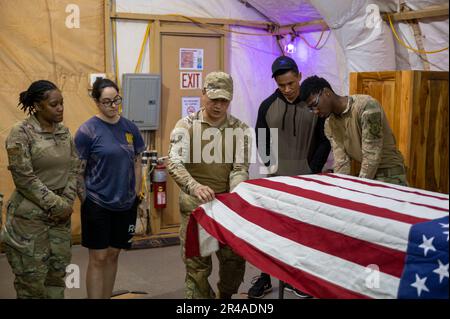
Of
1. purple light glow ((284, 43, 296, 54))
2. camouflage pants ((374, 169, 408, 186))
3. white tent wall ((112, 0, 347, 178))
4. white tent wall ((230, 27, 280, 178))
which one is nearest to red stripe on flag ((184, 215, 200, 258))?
camouflage pants ((374, 169, 408, 186))

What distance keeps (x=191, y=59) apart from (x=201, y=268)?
109 inches

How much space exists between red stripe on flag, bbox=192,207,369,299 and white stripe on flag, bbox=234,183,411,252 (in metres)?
0.19

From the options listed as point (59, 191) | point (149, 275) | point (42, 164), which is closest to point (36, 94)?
point (42, 164)

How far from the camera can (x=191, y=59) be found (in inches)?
208

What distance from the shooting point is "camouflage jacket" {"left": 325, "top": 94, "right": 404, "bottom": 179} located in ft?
9.70

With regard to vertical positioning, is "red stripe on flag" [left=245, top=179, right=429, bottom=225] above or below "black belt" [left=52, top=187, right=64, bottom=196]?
above

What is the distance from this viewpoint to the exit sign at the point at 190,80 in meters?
5.29

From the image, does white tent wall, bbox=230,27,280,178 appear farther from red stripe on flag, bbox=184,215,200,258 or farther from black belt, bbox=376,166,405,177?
red stripe on flag, bbox=184,215,200,258

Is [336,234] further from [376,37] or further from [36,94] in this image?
[376,37]

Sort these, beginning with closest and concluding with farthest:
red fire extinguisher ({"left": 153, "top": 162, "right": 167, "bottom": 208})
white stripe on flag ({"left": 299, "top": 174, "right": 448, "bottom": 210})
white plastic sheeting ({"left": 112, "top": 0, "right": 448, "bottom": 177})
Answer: white stripe on flag ({"left": 299, "top": 174, "right": 448, "bottom": 210}) < white plastic sheeting ({"left": 112, "top": 0, "right": 448, "bottom": 177}) < red fire extinguisher ({"left": 153, "top": 162, "right": 167, "bottom": 208})

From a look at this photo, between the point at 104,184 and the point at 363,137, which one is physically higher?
the point at 363,137

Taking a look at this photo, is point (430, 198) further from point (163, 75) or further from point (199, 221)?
point (163, 75)

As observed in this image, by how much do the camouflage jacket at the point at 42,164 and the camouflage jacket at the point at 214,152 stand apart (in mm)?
585

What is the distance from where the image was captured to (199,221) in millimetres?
2709
